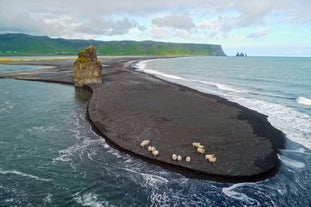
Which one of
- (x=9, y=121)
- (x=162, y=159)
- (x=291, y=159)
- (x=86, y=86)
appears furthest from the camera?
(x=86, y=86)

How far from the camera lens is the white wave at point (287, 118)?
3366 centimetres

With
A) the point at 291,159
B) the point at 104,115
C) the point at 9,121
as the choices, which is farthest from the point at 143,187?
the point at 9,121

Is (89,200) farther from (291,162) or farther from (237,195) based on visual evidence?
(291,162)

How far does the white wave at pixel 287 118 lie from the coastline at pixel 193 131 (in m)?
1.97

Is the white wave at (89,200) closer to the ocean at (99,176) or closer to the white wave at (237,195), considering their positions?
the ocean at (99,176)

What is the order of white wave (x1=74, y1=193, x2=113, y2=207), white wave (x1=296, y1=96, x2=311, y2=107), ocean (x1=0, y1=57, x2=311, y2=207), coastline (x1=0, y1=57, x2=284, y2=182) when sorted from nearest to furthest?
white wave (x1=74, y1=193, x2=113, y2=207)
ocean (x1=0, y1=57, x2=311, y2=207)
coastline (x1=0, y1=57, x2=284, y2=182)
white wave (x1=296, y1=96, x2=311, y2=107)

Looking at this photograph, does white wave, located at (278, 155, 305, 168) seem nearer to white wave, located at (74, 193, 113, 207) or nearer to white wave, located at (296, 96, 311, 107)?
white wave, located at (74, 193, 113, 207)

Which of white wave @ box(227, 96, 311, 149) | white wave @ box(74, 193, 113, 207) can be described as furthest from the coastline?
white wave @ box(74, 193, 113, 207)

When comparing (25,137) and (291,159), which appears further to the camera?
(25,137)

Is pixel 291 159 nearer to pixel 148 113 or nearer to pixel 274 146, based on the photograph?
pixel 274 146

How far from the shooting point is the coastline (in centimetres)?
2381

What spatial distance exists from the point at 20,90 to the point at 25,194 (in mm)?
48462

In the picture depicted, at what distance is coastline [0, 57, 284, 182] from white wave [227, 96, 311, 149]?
6.46 feet

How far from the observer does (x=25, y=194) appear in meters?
19.5
